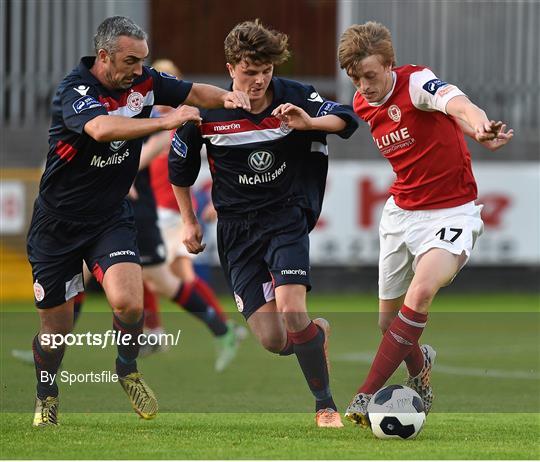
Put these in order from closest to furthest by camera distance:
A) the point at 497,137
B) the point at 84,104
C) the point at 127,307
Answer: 1. the point at 497,137
2. the point at 84,104
3. the point at 127,307

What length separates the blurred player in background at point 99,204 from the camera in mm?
6555

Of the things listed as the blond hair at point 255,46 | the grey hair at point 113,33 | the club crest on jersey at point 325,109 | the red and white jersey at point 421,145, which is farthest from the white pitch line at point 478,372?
the grey hair at point 113,33

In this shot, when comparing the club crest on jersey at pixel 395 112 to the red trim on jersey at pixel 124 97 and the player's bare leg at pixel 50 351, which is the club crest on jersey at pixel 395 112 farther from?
the player's bare leg at pixel 50 351

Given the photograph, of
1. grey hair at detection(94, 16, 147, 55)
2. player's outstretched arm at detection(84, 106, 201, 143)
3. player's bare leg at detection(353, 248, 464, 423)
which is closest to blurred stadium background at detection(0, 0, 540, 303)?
grey hair at detection(94, 16, 147, 55)

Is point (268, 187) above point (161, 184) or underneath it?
above

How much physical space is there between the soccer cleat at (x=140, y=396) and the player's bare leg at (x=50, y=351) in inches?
15.9

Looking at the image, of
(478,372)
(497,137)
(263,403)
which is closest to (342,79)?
(478,372)

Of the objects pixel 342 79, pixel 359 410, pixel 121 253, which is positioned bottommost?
pixel 359 410

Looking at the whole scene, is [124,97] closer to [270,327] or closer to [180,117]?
[180,117]

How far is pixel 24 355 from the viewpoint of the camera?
31.2 feet

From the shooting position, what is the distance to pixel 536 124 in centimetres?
1844

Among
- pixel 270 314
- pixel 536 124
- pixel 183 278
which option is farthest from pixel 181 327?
pixel 536 124

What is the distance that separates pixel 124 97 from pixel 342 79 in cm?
1167

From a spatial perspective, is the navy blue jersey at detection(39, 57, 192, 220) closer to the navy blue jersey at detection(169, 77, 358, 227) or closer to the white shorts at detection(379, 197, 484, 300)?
the navy blue jersey at detection(169, 77, 358, 227)
